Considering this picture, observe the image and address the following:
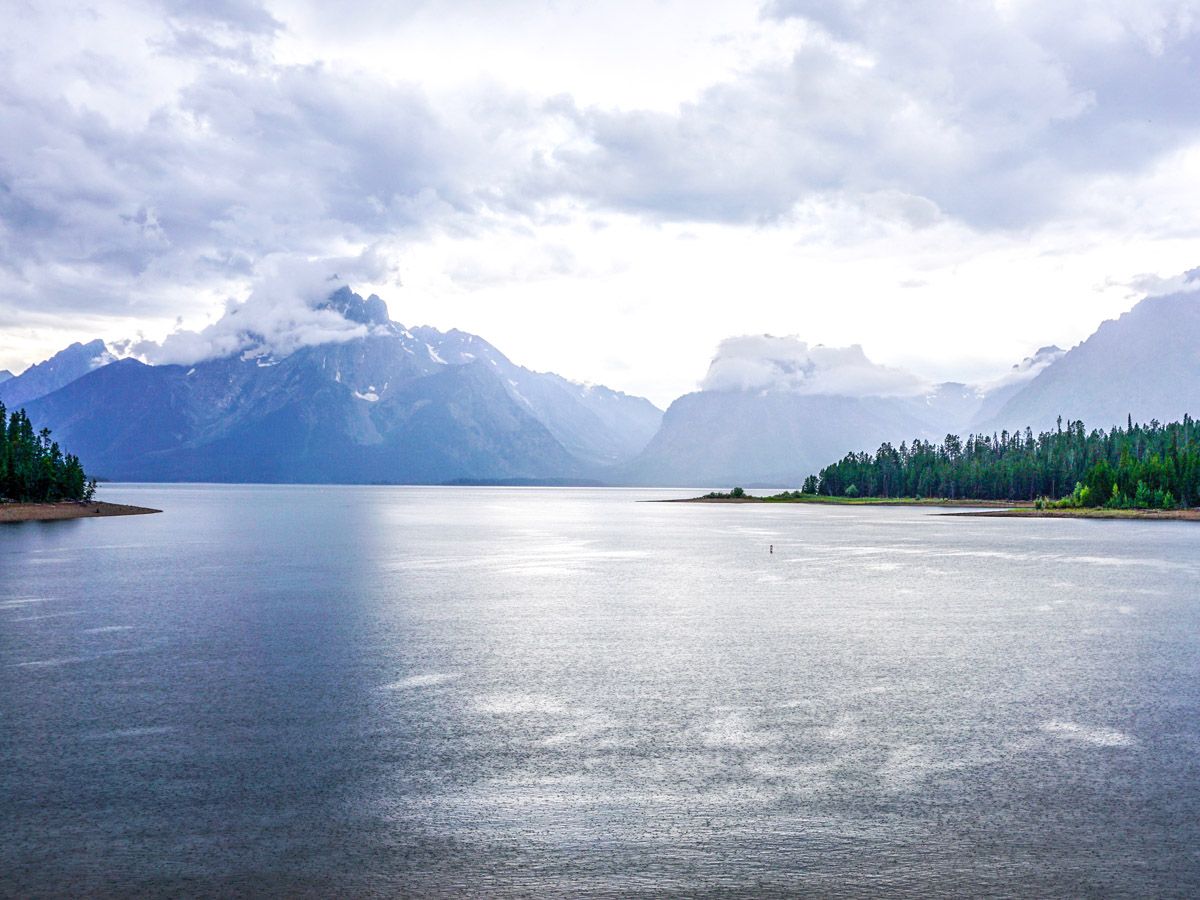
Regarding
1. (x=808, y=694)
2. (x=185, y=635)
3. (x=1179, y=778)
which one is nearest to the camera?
(x=1179, y=778)

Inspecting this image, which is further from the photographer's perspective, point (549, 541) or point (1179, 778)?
point (549, 541)

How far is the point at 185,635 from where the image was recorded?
4894cm

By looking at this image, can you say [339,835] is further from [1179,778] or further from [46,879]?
[1179,778]

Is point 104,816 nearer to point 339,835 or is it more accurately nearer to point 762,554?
point 339,835

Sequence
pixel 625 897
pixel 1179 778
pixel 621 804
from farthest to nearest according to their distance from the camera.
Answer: pixel 1179 778, pixel 621 804, pixel 625 897

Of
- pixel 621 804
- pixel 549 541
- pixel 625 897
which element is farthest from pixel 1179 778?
pixel 549 541

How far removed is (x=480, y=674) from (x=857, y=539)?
107 m

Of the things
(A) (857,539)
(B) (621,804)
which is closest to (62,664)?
(B) (621,804)

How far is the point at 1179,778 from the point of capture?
24656 mm

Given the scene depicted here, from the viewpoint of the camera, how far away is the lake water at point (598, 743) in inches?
747

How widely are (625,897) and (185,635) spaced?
38.9 m

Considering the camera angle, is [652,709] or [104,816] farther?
[652,709]

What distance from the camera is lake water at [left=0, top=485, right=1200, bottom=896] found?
62.3 feet

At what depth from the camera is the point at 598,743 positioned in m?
28.1
